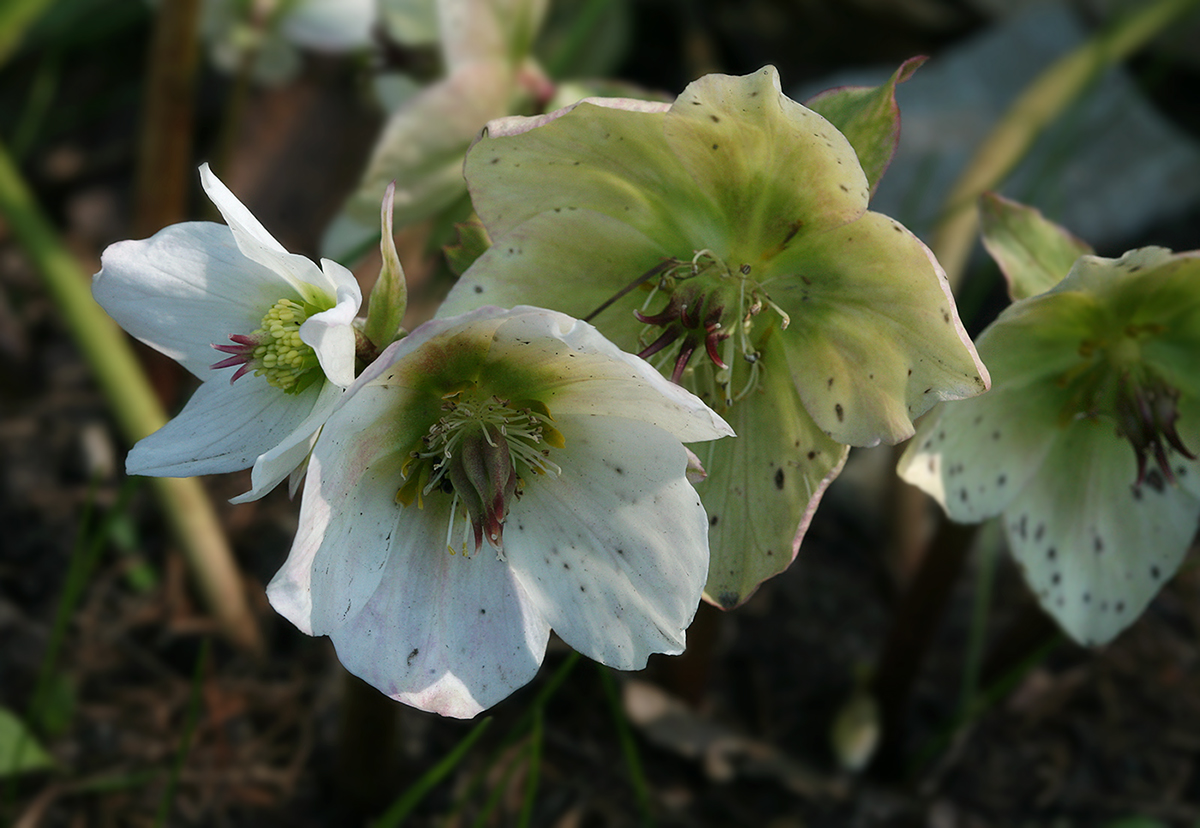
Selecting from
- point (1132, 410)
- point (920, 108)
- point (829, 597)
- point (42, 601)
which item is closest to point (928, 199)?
point (920, 108)

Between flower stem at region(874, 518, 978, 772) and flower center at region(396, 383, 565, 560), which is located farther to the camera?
flower stem at region(874, 518, 978, 772)

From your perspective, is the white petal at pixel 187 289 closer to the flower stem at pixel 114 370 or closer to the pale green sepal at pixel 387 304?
the pale green sepal at pixel 387 304

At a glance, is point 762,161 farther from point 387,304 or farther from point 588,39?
point 588,39

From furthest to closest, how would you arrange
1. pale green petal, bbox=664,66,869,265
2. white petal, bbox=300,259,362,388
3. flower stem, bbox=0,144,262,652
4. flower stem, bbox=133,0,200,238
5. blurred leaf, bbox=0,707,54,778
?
flower stem, bbox=133,0,200,238
flower stem, bbox=0,144,262,652
blurred leaf, bbox=0,707,54,778
pale green petal, bbox=664,66,869,265
white petal, bbox=300,259,362,388

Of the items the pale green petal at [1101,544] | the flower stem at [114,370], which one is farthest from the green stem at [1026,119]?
the flower stem at [114,370]

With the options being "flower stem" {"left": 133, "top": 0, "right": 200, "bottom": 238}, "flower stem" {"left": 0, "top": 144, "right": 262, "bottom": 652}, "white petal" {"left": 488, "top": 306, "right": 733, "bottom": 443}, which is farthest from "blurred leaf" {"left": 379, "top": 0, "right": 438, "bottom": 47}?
"white petal" {"left": 488, "top": 306, "right": 733, "bottom": 443}

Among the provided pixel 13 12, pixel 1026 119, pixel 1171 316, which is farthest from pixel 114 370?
pixel 1026 119

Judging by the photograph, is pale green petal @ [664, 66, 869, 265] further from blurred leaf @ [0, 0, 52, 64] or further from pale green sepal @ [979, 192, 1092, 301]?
blurred leaf @ [0, 0, 52, 64]
